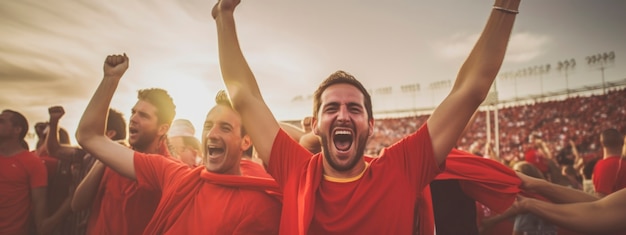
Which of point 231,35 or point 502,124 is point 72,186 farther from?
point 502,124

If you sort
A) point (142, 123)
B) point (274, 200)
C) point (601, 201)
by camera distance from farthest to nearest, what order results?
point (142, 123) → point (274, 200) → point (601, 201)

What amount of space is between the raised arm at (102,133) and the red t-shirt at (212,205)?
145 mm

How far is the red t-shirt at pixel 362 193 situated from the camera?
6.47 ft

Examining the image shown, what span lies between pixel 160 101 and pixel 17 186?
226 cm

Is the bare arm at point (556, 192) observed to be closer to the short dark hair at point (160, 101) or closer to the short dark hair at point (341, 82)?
the short dark hair at point (341, 82)

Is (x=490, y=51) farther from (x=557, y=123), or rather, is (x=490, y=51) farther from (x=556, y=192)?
(x=557, y=123)

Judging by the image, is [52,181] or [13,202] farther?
[52,181]

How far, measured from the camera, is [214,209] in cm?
253

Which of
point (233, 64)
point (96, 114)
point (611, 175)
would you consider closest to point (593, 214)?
point (233, 64)

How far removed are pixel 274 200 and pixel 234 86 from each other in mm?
909

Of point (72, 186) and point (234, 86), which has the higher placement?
point (234, 86)

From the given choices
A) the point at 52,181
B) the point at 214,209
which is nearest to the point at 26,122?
the point at 52,181

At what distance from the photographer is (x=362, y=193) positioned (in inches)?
80.8

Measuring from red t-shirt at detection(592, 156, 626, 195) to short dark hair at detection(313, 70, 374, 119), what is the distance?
4.79m
